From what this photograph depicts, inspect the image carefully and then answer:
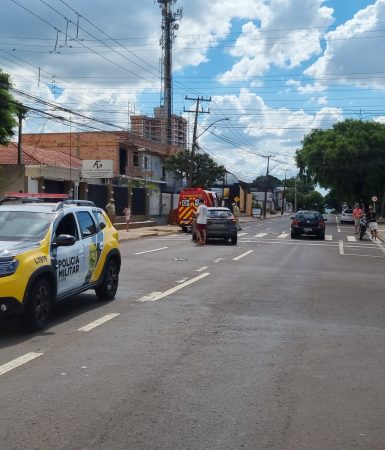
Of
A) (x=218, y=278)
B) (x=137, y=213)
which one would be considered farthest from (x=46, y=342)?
(x=137, y=213)

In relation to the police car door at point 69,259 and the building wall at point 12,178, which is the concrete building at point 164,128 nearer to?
the building wall at point 12,178

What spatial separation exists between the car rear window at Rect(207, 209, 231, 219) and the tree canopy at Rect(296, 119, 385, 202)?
107ft

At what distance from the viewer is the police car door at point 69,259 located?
26.1ft

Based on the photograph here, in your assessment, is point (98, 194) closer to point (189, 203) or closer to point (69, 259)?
point (189, 203)

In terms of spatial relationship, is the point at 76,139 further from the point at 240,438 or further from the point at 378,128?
the point at 240,438

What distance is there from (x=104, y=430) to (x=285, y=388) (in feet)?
6.07

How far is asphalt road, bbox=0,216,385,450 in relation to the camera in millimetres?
4266

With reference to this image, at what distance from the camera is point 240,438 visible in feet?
13.8

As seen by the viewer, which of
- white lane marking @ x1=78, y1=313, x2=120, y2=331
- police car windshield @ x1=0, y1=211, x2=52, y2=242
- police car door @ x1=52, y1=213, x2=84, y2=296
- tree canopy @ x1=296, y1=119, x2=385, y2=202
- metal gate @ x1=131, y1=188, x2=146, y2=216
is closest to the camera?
white lane marking @ x1=78, y1=313, x2=120, y2=331

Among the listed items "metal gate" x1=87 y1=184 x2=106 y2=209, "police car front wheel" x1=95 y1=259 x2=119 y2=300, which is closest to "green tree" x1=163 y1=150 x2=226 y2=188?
"metal gate" x1=87 y1=184 x2=106 y2=209

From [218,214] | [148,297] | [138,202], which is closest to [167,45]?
[138,202]

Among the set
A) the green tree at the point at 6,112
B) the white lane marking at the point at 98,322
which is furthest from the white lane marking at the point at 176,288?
the green tree at the point at 6,112

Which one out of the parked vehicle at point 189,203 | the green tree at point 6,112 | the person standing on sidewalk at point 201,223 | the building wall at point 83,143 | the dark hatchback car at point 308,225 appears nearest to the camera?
the person standing on sidewalk at point 201,223

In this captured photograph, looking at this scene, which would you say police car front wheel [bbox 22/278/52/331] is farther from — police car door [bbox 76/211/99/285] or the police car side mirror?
police car door [bbox 76/211/99/285]
